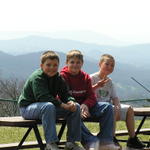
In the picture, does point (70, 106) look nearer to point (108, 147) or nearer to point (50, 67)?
point (50, 67)

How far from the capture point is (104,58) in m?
6.21

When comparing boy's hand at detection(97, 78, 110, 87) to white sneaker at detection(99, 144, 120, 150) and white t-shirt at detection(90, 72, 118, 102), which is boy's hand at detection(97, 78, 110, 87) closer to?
white t-shirt at detection(90, 72, 118, 102)

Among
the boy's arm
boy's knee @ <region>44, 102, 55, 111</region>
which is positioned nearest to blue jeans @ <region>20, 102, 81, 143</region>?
boy's knee @ <region>44, 102, 55, 111</region>

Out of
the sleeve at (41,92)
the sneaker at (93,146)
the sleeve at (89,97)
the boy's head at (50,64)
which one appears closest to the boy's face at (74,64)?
the sleeve at (89,97)

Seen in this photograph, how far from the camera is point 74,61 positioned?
5.69 m

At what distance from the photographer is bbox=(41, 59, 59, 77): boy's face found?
211 inches

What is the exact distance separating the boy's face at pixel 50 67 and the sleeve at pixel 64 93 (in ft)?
0.48

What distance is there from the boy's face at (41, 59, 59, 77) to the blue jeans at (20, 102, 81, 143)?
38cm

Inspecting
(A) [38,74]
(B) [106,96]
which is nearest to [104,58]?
(B) [106,96]

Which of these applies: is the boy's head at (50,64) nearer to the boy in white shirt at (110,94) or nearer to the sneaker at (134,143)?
the boy in white shirt at (110,94)

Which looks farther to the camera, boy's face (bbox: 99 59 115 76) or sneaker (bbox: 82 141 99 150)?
boy's face (bbox: 99 59 115 76)

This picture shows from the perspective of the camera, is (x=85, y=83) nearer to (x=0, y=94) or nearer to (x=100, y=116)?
(x=100, y=116)

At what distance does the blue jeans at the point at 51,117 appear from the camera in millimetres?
5059

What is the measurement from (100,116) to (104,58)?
0.85 m
